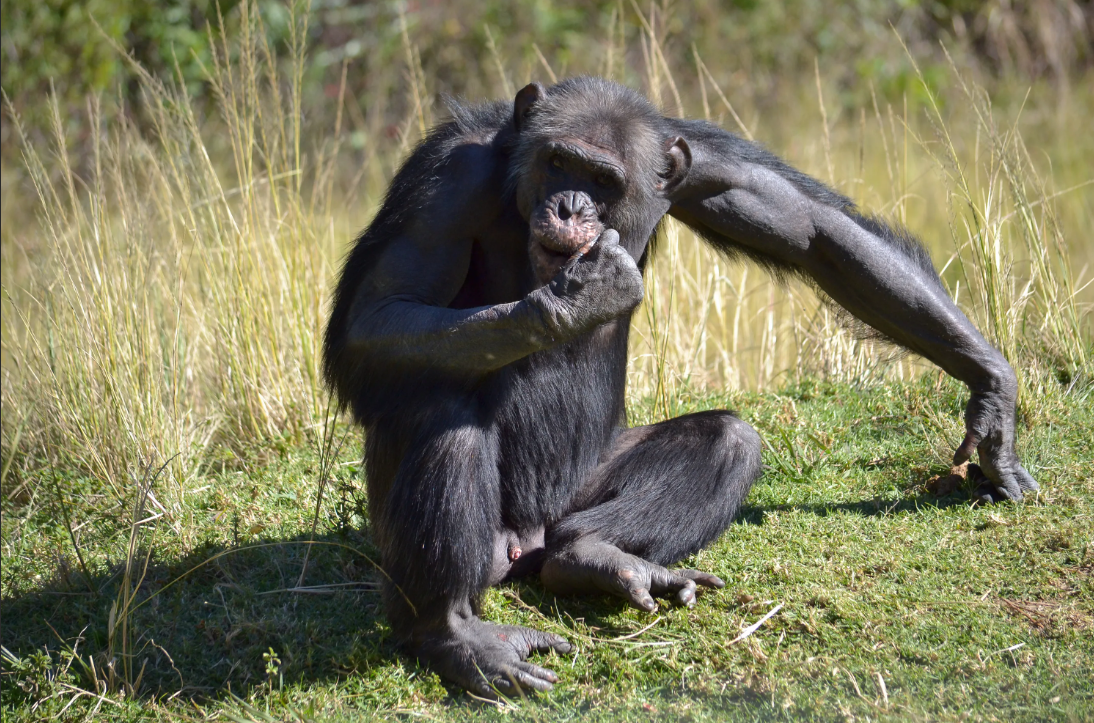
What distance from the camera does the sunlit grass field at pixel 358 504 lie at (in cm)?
314

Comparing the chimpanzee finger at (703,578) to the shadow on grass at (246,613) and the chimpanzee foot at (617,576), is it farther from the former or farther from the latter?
the shadow on grass at (246,613)

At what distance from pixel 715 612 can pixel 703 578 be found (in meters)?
0.12

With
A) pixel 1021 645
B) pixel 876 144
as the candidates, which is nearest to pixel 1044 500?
pixel 1021 645

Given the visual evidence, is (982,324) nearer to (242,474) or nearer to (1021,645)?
(1021,645)

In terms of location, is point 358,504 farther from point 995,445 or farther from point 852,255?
point 995,445

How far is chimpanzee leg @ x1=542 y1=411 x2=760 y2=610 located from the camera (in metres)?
3.47

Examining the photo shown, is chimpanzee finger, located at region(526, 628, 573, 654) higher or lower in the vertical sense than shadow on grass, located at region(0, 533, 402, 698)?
higher

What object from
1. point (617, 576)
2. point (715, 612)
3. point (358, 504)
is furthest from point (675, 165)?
point (358, 504)

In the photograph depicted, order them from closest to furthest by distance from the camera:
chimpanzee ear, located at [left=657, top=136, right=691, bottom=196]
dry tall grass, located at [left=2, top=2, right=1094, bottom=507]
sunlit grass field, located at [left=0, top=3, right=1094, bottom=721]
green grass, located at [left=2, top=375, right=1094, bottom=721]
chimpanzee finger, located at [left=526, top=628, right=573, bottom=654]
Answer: green grass, located at [left=2, top=375, right=1094, bottom=721] → sunlit grass field, located at [left=0, top=3, right=1094, bottom=721] → chimpanzee finger, located at [left=526, top=628, right=573, bottom=654] → chimpanzee ear, located at [left=657, top=136, right=691, bottom=196] → dry tall grass, located at [left=2, top=2, right=1094, bottom=507]

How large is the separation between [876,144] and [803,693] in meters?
8.45

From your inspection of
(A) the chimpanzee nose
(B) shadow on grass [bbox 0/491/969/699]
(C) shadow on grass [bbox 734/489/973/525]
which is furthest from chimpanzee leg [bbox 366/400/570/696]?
(C) shadow on grass [bbox 734/489/973/525]

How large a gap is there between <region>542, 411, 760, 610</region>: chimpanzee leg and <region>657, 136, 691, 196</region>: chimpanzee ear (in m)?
0.89

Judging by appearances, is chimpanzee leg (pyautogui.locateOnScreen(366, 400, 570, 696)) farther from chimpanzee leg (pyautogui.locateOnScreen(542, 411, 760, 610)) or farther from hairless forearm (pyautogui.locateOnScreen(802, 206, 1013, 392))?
hairless forearm (pyautogui.locateOnScreen(802, 206, 1013, 392))

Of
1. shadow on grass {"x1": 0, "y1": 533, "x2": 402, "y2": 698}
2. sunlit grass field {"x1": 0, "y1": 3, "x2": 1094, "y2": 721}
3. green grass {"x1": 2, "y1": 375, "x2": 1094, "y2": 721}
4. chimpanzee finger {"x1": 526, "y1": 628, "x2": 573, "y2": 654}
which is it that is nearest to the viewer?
green grass {"x1": 2, "y1": 375, "x2": 1094, "y2": 721}
